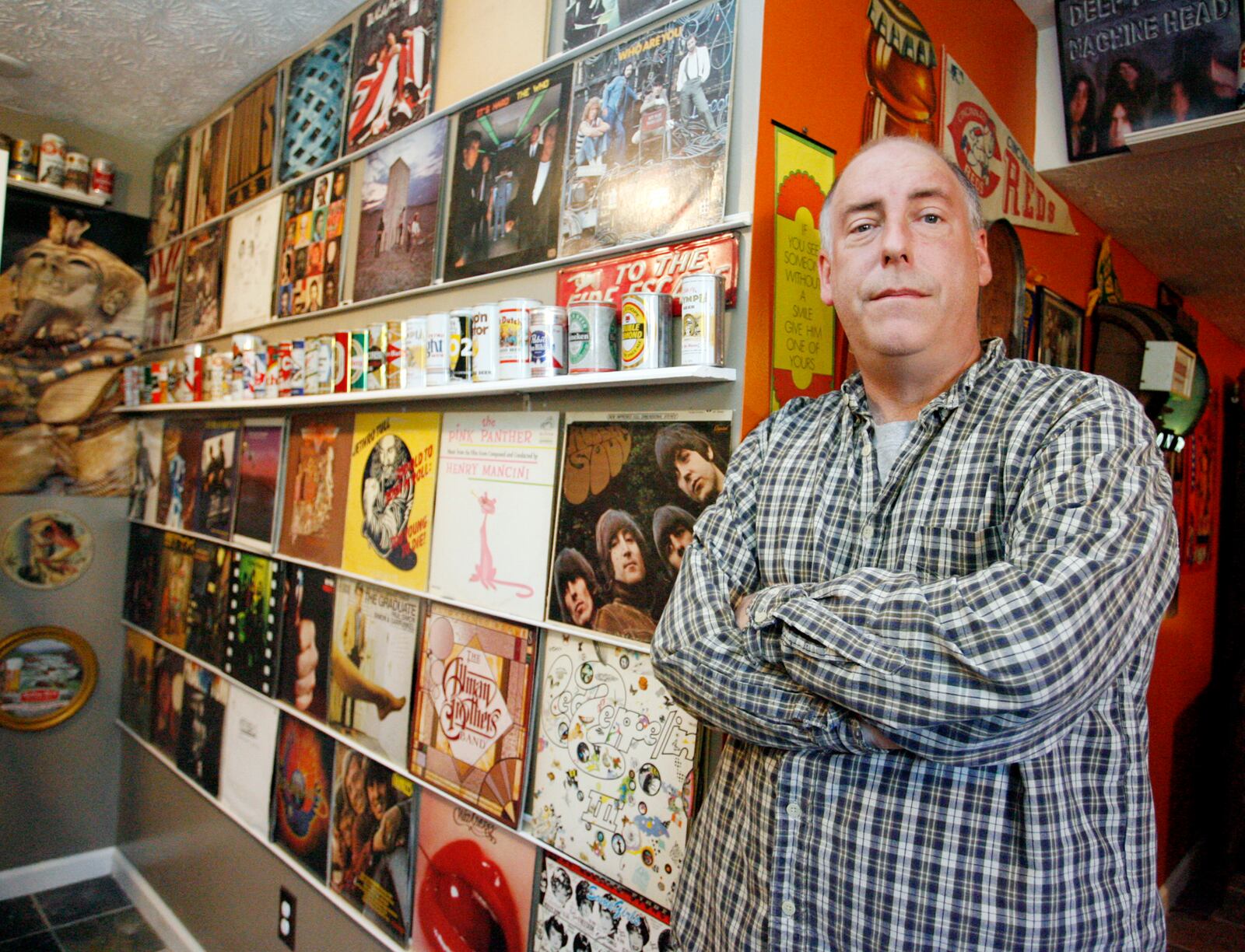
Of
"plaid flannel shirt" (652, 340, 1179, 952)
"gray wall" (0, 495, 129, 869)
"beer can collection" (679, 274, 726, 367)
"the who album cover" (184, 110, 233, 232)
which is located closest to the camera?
"plaid flannel shirt" (652, 340, 1179, 952)

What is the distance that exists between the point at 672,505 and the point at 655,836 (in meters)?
0.58

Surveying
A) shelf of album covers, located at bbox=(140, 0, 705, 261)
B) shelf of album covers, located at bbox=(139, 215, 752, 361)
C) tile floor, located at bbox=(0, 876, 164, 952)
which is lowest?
tile floor, located at bbox=(0, 876, 164, 952)

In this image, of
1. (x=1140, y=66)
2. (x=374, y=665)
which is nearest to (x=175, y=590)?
(x=374, y=665)

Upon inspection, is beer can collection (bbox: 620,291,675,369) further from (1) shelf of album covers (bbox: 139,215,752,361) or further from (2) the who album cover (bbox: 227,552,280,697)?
(2) the who album cover (bbox: 227,552,280,697)

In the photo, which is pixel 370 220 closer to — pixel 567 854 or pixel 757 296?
pixel 757 296

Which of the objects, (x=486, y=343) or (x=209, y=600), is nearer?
(x=486, y=343)

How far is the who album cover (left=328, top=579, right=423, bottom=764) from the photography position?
2.00 metres

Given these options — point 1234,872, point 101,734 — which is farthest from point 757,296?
point 1234,872

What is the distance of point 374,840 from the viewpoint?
6.79 feet

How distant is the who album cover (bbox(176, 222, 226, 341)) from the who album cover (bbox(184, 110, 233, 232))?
76mm

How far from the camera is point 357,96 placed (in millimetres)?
→ 2330

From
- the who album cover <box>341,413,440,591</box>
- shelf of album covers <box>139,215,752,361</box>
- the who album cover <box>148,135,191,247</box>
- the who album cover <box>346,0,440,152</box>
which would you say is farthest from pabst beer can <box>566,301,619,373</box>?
the who album cover <box>148,135,191,247</box>

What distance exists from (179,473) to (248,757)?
117 centimetres

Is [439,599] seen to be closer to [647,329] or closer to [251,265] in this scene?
[647,329]
